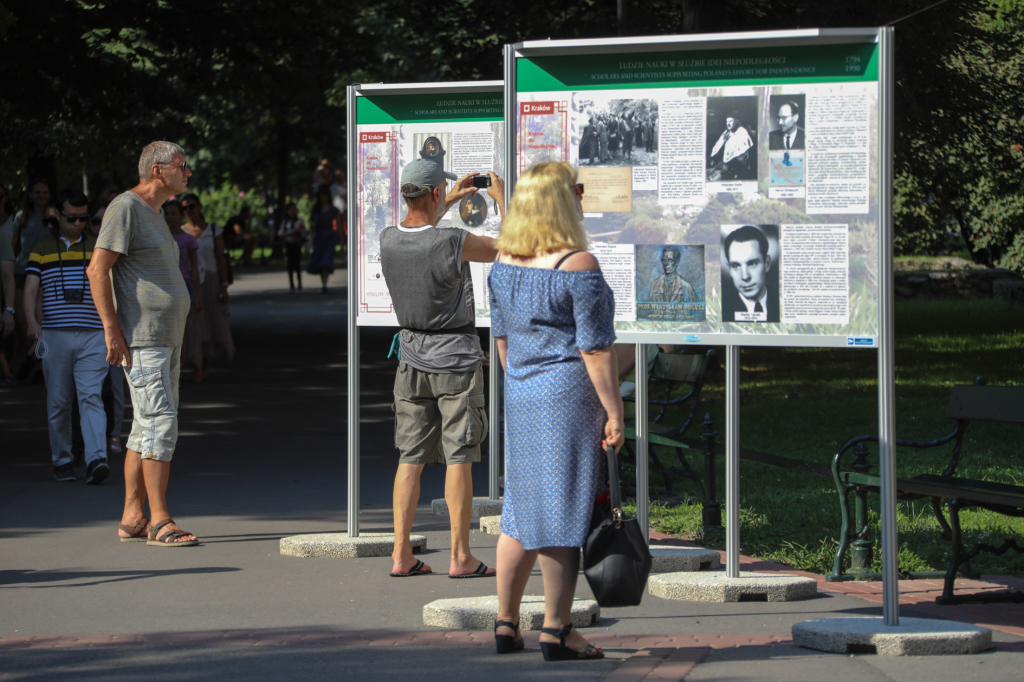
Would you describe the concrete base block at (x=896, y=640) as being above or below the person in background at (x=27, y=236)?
below

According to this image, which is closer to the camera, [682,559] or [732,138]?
[732,138]

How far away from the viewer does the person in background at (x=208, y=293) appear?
13.6 m

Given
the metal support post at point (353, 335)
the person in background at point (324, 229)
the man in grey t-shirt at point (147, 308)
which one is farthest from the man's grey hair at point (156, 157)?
the person in background at point (324, 229)

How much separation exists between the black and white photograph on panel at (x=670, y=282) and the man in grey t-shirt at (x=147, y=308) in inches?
104

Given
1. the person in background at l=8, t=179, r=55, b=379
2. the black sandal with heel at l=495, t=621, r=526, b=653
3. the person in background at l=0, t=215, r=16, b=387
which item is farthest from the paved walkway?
the person in background at l=8, t=179, r=55, b=379

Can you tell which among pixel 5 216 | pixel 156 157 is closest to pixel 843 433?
pixel 156 157

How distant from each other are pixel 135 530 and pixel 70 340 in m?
2.03

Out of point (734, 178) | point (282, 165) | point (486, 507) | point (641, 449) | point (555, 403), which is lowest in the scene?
point (486, 507)

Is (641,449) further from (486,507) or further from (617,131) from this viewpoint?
(486,507)

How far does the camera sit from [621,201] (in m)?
5.39

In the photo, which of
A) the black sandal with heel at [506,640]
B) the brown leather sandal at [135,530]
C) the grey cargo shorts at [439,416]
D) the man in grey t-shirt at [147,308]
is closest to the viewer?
the black sandal with heel at [506,640]

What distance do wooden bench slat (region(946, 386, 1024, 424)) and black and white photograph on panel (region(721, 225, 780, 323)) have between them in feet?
5.56

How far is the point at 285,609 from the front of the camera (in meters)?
5.57

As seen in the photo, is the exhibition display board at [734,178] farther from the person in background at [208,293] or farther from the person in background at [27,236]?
the person in background at [208,293]
